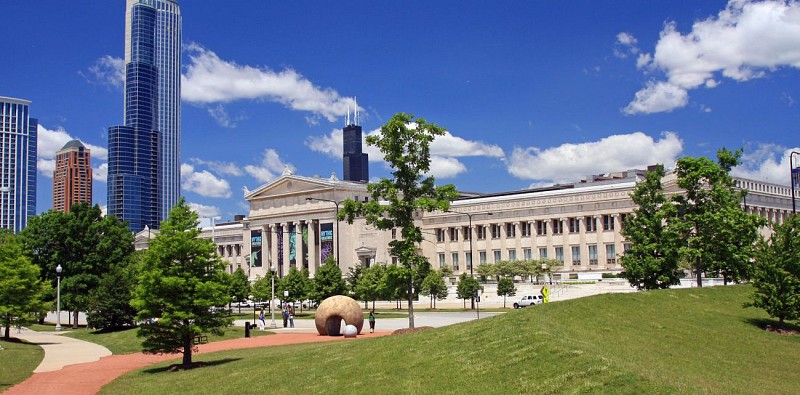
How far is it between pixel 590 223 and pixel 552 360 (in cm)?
9197

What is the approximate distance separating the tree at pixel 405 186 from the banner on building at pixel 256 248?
105619mm

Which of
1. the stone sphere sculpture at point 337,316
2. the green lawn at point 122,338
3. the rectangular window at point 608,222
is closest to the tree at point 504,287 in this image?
the rectangular window at point 608,222

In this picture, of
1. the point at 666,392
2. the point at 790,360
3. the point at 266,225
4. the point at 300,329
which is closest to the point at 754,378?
the point at 790,360

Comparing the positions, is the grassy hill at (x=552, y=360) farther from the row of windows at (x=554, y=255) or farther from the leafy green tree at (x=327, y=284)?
the row of windows at (x=554, y=255)

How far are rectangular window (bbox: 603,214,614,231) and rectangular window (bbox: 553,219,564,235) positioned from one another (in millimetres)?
6742

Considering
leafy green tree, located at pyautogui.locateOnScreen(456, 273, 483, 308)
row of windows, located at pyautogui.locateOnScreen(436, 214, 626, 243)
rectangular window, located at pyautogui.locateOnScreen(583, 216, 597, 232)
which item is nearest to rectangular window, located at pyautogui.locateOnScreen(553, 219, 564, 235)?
row of windows, located at pyautogui.locateOnScreen(436, 214, 626, 243)

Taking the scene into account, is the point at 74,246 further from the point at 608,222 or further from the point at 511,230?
the point at 608,222

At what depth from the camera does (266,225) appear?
480 feet

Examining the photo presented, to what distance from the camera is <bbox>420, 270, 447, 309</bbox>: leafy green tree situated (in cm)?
8581

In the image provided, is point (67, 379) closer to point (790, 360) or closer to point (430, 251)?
point (790, 360)

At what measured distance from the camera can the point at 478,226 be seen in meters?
123

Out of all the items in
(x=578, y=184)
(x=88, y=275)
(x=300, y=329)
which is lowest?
(x=300, y=329)

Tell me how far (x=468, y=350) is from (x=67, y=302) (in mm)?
59467

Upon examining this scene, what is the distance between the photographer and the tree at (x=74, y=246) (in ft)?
251
